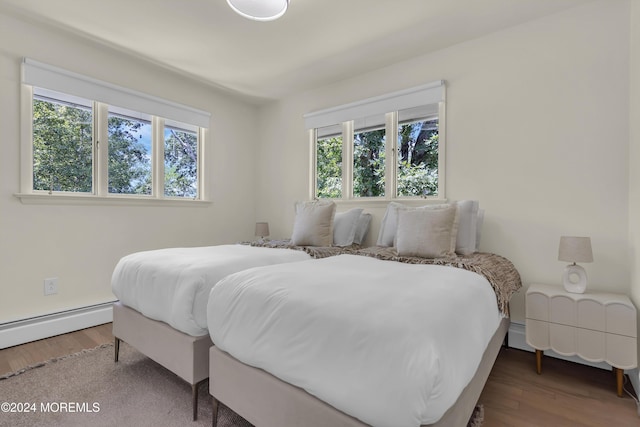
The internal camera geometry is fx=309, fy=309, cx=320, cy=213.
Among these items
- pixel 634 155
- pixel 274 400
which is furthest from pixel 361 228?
pixel 274 400

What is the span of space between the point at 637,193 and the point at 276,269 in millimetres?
2192

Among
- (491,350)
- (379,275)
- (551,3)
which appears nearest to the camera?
(379,275)

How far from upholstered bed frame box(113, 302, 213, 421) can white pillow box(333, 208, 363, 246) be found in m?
1.66

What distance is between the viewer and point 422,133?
2.99 metres

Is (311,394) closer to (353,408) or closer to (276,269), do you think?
(353,408)

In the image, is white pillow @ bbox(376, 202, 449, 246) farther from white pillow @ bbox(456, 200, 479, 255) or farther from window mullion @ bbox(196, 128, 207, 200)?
window mullion @ bbox(196, 128, 207, 200)

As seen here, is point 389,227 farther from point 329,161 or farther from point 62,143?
point 62,143

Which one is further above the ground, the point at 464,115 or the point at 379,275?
the point at 464,115

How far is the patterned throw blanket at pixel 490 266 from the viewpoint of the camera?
5.64 ft

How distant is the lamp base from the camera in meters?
1.97

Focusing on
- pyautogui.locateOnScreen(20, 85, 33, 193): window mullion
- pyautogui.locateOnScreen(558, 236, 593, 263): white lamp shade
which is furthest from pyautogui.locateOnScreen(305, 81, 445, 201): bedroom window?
pyautogui.locateOnScreen(20, 85, 33, 193): window mullion

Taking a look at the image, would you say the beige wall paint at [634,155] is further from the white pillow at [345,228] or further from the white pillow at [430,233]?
the white pillow at [345,228]

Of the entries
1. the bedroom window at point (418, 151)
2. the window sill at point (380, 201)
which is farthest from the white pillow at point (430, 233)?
the bedroom window at point (418, 151)

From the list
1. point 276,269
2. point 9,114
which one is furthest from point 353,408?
point 9,114
